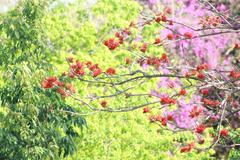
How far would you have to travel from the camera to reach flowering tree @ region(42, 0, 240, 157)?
8195 millimetres

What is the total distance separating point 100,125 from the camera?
15648 mm

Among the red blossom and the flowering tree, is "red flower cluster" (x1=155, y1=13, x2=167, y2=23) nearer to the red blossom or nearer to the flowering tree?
the flowering tree

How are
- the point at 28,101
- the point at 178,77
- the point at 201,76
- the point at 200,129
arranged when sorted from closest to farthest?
the point at 178,77
the point at 201,76
the point at 200,129
the point at 28,101

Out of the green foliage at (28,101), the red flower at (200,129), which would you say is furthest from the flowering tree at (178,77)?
the green foliage at (28,101)

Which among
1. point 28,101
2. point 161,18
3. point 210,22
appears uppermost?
point 161,18

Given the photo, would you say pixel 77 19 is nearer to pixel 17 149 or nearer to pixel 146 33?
pixel 146 33

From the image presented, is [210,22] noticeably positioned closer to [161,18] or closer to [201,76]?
[161,18]

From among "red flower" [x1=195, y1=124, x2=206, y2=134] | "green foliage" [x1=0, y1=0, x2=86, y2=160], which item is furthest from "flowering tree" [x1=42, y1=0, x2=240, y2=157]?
"green foliage" [x1=0, y1=0, x2=86, y2=160]

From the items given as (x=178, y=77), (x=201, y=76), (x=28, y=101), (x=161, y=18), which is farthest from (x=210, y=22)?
(x=28, y=101)

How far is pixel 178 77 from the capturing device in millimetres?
8117

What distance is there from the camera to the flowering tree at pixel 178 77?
8.20 metres

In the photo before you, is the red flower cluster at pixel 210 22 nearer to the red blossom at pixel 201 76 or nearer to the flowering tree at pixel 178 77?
the flowering tree at pixel 178 77

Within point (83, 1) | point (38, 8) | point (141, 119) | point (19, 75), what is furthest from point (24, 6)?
point (83, 1)

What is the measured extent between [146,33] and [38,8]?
5033mm
